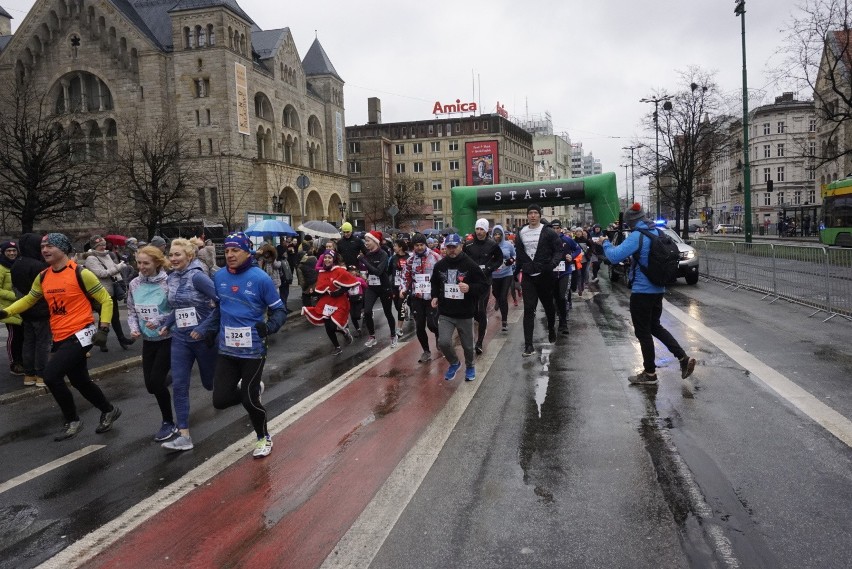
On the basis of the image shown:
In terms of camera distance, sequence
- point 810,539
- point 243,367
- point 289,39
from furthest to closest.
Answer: point 289,39
point 243,367
point 810,539

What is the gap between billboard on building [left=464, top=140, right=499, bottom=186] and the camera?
9544 cm

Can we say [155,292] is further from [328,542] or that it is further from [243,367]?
[328,542]

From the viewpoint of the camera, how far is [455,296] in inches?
297

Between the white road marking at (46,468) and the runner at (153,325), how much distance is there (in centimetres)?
55

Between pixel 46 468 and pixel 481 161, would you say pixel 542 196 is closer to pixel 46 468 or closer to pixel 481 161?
pixel 46 468

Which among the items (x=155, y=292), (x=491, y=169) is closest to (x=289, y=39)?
(x=491, y=169)

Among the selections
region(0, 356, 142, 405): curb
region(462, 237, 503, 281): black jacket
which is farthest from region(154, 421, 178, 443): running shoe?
region(462, 237, 503, 281): black jacket

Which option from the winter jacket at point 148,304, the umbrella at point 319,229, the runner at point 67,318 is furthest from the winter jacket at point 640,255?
the umbrella at point 319,229

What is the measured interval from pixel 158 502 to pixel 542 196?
67.0 feet

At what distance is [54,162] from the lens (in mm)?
20094

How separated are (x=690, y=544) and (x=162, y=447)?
4.26 meters

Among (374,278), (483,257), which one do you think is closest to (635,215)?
(483,257)

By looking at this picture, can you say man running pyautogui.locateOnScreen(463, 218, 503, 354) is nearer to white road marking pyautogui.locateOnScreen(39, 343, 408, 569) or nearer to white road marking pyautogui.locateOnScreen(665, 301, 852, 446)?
white road marking pyautogui.locateOnScreen(39, 343, 408, 569)

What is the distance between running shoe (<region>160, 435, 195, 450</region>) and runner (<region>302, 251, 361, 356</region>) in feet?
14.5
